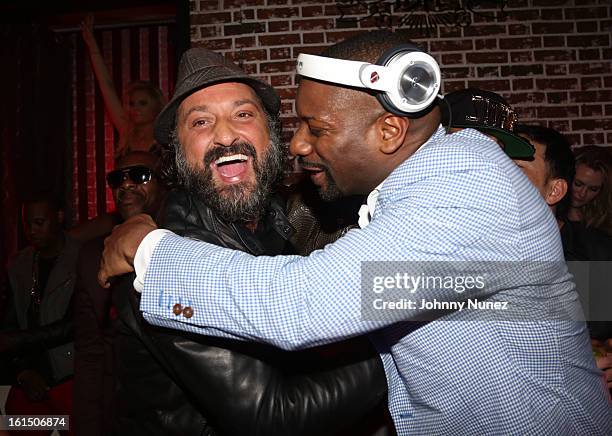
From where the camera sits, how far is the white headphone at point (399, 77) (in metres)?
1.49

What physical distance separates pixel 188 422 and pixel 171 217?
0.66m

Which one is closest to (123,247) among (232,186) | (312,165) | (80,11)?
(312,165)

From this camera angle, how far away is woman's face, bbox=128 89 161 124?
5.38 m

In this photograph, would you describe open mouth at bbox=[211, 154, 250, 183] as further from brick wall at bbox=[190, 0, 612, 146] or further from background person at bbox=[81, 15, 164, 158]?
background person at bbox=[81, 15, 164, 158]

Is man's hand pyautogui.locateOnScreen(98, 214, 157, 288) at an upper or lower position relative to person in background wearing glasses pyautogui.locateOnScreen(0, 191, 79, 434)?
upper

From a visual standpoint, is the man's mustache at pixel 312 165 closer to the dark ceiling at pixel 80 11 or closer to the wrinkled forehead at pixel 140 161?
the wrinkled forehead at pixel 140 161

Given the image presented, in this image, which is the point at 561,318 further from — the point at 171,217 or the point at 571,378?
the point at 171,217

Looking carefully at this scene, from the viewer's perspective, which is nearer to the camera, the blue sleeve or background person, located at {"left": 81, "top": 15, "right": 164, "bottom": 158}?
the blue sleeve

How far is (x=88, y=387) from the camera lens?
3.09m

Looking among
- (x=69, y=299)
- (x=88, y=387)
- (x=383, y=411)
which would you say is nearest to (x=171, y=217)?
(x=383, y=411)

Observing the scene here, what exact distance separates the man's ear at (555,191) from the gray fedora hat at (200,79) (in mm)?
A: 1623

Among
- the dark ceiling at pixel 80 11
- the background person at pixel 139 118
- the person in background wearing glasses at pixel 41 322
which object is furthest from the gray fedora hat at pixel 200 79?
the dark ceiling at pixel 80 11

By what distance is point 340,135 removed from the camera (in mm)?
1592

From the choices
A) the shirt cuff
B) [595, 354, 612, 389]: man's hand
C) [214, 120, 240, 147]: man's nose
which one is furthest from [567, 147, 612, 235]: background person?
the shirt cuff
